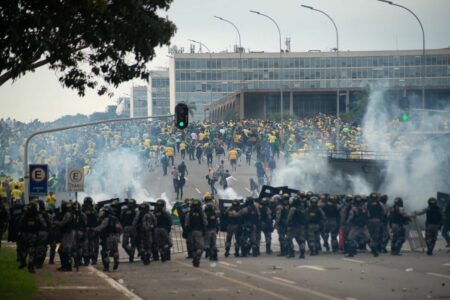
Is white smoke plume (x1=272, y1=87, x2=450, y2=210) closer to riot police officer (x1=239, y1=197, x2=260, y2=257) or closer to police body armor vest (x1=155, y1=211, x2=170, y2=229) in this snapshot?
riot police officer (x1=239, y1=197, x2=260, y2=257)

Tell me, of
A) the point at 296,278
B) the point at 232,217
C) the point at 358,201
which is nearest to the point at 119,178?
the point at 232,217

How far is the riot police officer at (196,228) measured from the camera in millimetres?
26359

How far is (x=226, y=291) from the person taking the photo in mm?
20047

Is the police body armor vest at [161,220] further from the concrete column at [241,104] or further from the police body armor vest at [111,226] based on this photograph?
the concrete column at [241,104]

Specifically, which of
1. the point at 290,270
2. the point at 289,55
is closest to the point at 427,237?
the point at 290,270

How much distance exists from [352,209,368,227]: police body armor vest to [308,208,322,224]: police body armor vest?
103 centimetres

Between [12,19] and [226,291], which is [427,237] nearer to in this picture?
[226,291]

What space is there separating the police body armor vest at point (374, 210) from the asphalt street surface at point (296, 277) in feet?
3.68

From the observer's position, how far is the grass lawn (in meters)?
19.7

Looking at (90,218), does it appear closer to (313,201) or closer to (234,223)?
(234,223)

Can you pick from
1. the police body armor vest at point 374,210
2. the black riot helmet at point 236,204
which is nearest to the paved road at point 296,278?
the police body armor vest at point 374,210

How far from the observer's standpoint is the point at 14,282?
21.9 metres

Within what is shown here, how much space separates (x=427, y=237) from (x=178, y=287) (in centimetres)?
1036

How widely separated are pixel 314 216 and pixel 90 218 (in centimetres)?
660
